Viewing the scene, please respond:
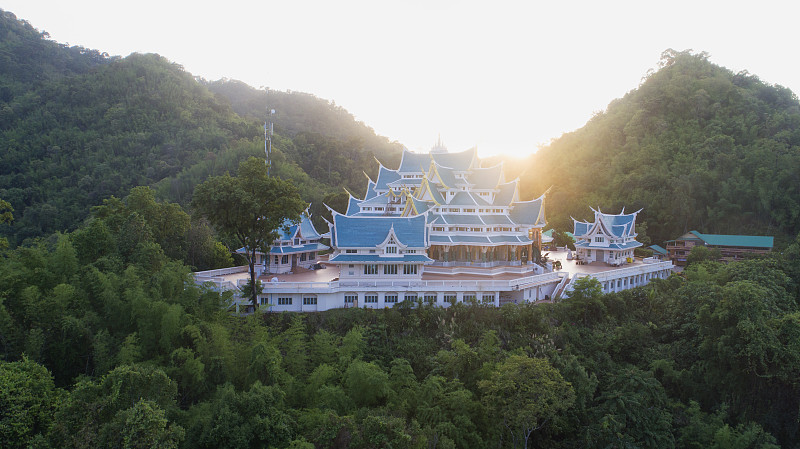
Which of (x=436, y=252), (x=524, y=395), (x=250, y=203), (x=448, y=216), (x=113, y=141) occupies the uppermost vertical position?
(x=113, y=141)

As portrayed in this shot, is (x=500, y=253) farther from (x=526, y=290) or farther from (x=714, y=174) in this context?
(x=714, y=174)

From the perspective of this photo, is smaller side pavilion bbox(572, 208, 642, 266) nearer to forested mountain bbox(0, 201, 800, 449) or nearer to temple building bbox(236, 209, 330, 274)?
forested mountain bbox(0, 201, 800, 449)

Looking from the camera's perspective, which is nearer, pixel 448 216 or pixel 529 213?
pixel 448 216

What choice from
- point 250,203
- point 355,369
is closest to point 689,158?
point 250,203

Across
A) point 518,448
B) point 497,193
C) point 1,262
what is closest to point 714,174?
point 497,193

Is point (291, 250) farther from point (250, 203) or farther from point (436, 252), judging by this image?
point (436, 252)

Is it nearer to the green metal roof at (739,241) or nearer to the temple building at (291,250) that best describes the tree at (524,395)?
the temple building at (291,250)

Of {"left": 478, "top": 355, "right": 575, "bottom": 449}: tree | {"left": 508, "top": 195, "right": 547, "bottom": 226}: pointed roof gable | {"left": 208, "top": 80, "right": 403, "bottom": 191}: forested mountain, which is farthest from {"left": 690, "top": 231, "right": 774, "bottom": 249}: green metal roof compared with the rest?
{"left": 208, "top": 80, "right": 403, "bottom": 191}: forested mountain
